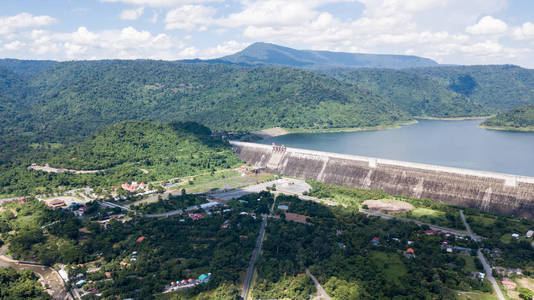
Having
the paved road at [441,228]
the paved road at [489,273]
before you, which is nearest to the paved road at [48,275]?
the paved road at [441,228]

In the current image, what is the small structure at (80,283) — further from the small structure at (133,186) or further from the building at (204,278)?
the small structure at (133,186)

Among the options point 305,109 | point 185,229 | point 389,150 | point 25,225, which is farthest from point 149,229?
point 305,109

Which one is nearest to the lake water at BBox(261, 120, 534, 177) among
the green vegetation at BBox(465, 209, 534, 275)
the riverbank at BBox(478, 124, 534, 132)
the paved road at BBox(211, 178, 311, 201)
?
the riverbank at BBox(478, 124, 534, 132)

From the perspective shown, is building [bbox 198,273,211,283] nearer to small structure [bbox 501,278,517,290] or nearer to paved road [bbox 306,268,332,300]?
paved road [bbox 306,268,332,300]

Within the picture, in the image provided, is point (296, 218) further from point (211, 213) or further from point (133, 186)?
point (133, 186)

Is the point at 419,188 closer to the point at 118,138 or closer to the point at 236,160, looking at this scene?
the point at 236,160

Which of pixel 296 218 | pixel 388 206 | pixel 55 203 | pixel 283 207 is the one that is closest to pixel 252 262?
pixel 296 218
